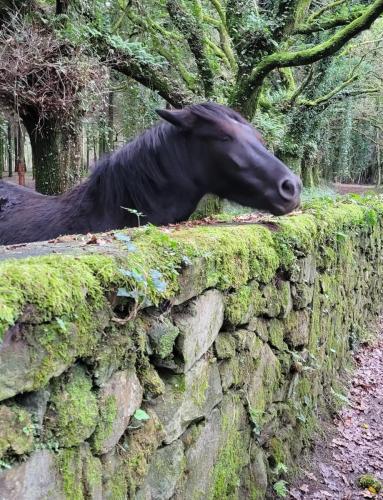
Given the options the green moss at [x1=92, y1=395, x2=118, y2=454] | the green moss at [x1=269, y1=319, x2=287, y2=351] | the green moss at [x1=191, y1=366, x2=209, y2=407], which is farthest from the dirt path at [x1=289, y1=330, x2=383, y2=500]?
the green moss at [x1=92, y1=395, x2=118, y2=454]

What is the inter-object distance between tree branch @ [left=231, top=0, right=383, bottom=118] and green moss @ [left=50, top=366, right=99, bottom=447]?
6.65 metres

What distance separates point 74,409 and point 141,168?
291 centimetres

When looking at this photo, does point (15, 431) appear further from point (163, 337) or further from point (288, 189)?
point (288, 189)

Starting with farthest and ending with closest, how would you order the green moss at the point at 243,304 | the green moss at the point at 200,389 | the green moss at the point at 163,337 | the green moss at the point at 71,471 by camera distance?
the green moss at the point at 243,304 → the green moss at the point at 200,389 → the green moss at the point at 163,337 → the green moss at the point at 71,471

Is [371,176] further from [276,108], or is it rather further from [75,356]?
[75,356]

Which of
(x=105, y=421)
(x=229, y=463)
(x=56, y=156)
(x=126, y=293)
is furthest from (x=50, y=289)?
(x=56, y=156)

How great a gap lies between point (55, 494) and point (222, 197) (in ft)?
11.1

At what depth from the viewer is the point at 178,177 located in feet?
14.4

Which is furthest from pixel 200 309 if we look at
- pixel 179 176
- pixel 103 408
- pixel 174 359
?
pixel 179 176

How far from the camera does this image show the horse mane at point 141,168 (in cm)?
428

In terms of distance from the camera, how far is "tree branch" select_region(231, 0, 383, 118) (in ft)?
22.9

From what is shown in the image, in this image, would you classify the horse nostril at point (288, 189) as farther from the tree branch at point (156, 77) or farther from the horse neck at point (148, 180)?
the tree branch at point (156, 77)

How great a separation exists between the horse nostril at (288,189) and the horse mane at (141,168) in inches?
30.8

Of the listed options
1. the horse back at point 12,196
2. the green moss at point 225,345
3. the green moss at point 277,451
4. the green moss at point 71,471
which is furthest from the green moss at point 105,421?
the horse back at point 12,196
